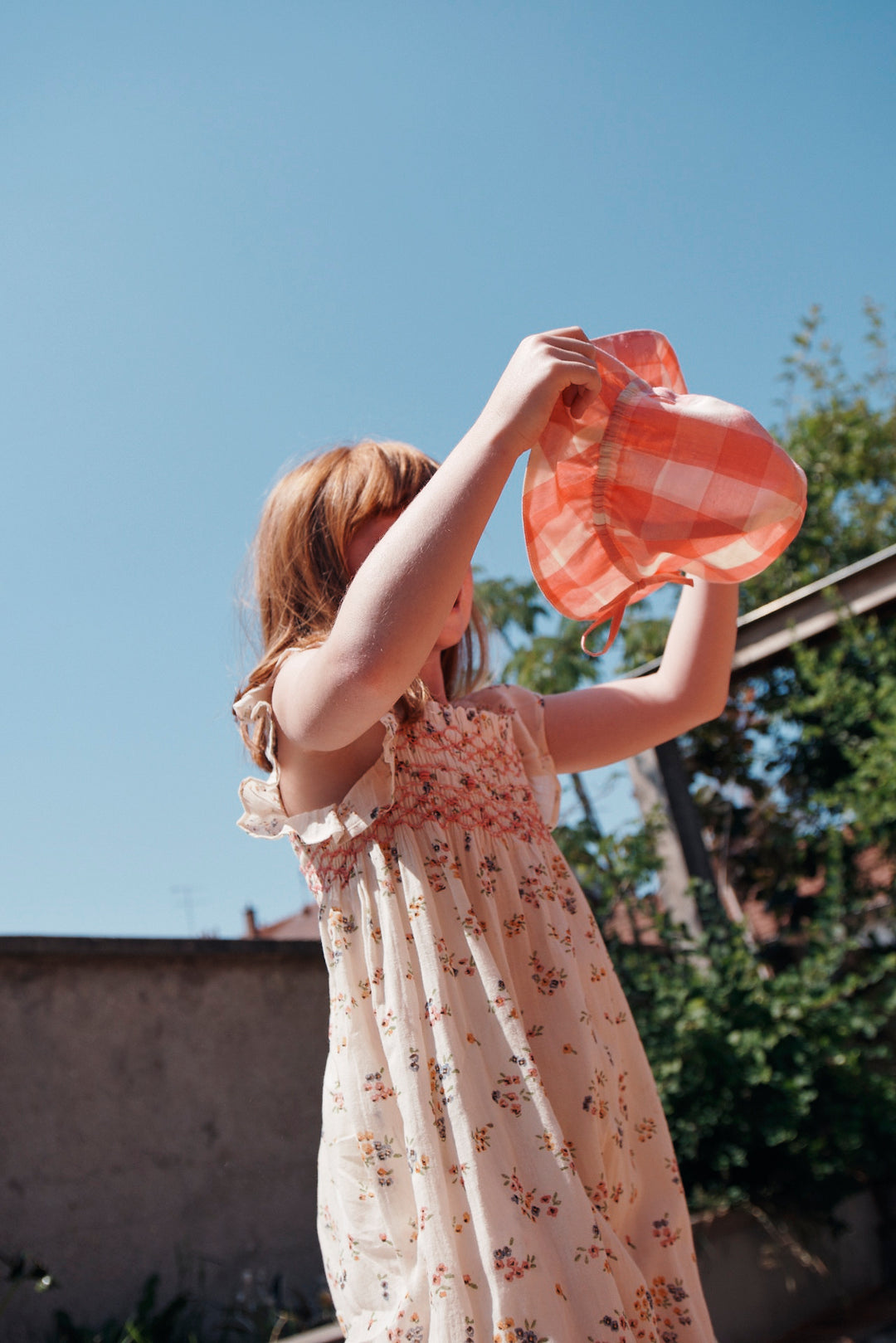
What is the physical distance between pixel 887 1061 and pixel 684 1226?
3402 millimetres

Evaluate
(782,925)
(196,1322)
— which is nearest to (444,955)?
(196,1322)

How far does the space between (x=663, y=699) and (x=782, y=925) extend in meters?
3.75

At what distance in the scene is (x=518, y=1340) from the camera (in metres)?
0.90

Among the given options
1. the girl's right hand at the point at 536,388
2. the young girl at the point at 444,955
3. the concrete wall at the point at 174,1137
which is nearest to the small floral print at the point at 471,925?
the young girl at the point at 444,955

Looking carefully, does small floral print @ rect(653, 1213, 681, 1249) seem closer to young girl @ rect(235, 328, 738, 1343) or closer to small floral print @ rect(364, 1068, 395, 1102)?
young girl @ rect(235, 328, 738, 1343)

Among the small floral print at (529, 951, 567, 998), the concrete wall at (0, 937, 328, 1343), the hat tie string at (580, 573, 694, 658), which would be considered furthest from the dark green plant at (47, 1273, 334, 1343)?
the hat tie string at (580, 573, 694, 658)

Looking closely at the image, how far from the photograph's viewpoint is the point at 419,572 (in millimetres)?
938

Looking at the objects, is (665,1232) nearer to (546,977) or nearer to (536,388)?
(546,977)

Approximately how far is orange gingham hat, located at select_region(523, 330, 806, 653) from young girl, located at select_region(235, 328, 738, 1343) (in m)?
0.08

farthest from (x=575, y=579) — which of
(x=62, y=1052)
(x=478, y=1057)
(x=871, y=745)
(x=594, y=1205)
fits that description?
(x=871, y=745)

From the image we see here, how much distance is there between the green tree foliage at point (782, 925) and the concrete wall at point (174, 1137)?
0.31 m

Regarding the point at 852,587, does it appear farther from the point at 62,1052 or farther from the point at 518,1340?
the point at 518,1340

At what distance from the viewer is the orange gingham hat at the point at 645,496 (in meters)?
1.11

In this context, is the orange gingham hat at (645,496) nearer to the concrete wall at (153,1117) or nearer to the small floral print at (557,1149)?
the small floral print at (557,1149)
